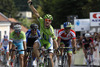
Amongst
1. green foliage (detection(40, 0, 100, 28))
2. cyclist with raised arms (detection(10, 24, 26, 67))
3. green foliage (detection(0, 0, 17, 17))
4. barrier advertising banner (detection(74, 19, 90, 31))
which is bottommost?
cyclist with raised arms (detection(10, 24, 26, 67))

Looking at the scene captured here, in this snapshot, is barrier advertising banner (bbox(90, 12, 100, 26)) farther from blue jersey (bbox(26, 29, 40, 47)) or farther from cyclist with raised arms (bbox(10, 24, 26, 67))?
blue jersey (bbox(26, 29, 40, 47))

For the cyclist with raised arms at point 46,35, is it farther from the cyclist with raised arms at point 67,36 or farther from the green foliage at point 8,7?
the green foliage at point 8,7

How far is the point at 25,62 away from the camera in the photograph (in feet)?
43.0

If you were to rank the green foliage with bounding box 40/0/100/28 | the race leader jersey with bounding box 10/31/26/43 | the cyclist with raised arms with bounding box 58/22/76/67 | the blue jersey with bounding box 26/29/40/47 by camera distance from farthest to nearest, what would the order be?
the green foliage with bounding box 40/0/100/28 → the race leader jersey with bounding box 10/31/26/43 → the cyclist with raised arms with bounding box 58/22/76/67 → the blue jersey with bounding box 26/29/40/47

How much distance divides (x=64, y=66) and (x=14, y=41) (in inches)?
81.6

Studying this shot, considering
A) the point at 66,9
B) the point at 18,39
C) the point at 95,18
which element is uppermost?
the point at 66,9

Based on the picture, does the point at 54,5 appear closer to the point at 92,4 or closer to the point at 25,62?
the point at 92,4

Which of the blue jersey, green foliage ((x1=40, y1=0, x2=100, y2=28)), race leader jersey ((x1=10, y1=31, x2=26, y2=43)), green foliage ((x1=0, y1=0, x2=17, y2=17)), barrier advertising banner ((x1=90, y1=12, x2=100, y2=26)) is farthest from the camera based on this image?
green foliage ((x1=0, y1=0, x2=17, y2=17))

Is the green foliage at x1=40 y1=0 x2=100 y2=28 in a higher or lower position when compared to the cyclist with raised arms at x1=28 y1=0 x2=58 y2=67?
higher

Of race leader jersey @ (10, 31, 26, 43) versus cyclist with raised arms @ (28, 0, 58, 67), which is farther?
race leader jersey @ (10, 31, 26, 43)

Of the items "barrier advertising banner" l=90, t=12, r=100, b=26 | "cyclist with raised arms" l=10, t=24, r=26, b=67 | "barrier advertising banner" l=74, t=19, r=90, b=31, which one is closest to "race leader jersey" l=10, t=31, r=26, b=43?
"cyclist with raised arms" l=10, t=24, r=26, b=67

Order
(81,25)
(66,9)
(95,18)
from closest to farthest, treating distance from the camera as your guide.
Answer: (95,18), (81,25), (66,9)

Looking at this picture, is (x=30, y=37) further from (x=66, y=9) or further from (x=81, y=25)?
(x=66, y=9)

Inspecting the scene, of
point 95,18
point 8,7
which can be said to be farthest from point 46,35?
point 8,7
